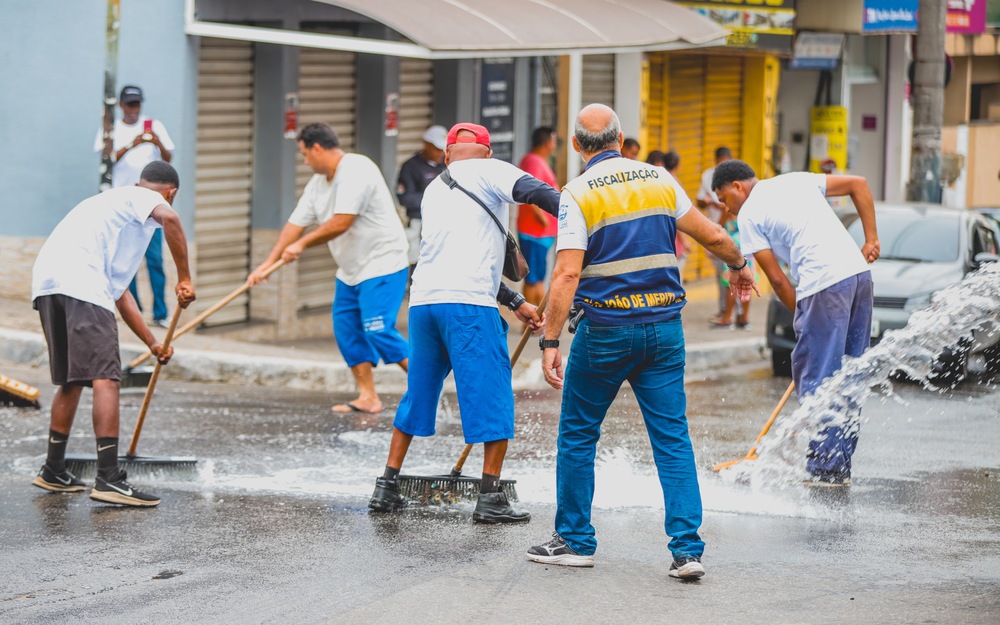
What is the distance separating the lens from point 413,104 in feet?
52.4

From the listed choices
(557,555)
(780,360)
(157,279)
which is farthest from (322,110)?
(557,555)

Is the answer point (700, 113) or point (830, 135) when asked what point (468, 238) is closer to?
point (700, 113)

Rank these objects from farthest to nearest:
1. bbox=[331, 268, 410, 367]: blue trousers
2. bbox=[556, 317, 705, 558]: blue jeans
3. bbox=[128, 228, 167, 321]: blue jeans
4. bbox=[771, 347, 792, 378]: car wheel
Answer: bbox=[771, 347, 792, 378]: car wheel, bbox=[128, 228, 167, 321]: blue jeans, bbox=[331, 268, 410, 367]: blue trousers, bbox=[556, 317, 705, 558]: blue jeans

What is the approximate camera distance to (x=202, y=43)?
13.2 metres

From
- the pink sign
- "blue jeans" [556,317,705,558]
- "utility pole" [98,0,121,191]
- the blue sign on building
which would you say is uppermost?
the pink sign

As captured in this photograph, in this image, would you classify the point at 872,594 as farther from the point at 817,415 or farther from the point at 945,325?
the point at 945,325

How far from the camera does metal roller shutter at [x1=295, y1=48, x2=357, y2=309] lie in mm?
14352

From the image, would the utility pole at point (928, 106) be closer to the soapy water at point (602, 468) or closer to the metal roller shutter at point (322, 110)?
the metal roller shutter at point (322, 110)

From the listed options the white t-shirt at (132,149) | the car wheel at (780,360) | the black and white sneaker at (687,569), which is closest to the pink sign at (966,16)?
the car wheel at (780,360)

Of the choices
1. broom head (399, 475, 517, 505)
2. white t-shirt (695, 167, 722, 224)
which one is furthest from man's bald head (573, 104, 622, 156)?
white t-shirt (695, 167, 722, 224)

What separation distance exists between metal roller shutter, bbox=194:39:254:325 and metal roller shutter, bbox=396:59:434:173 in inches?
85.8

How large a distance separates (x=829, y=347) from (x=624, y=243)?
2.26 metres

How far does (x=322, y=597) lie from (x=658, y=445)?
1.42m

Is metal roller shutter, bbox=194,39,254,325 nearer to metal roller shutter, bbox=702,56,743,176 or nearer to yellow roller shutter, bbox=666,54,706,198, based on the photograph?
yellow roller shutter, bbox=666,54,706,198
